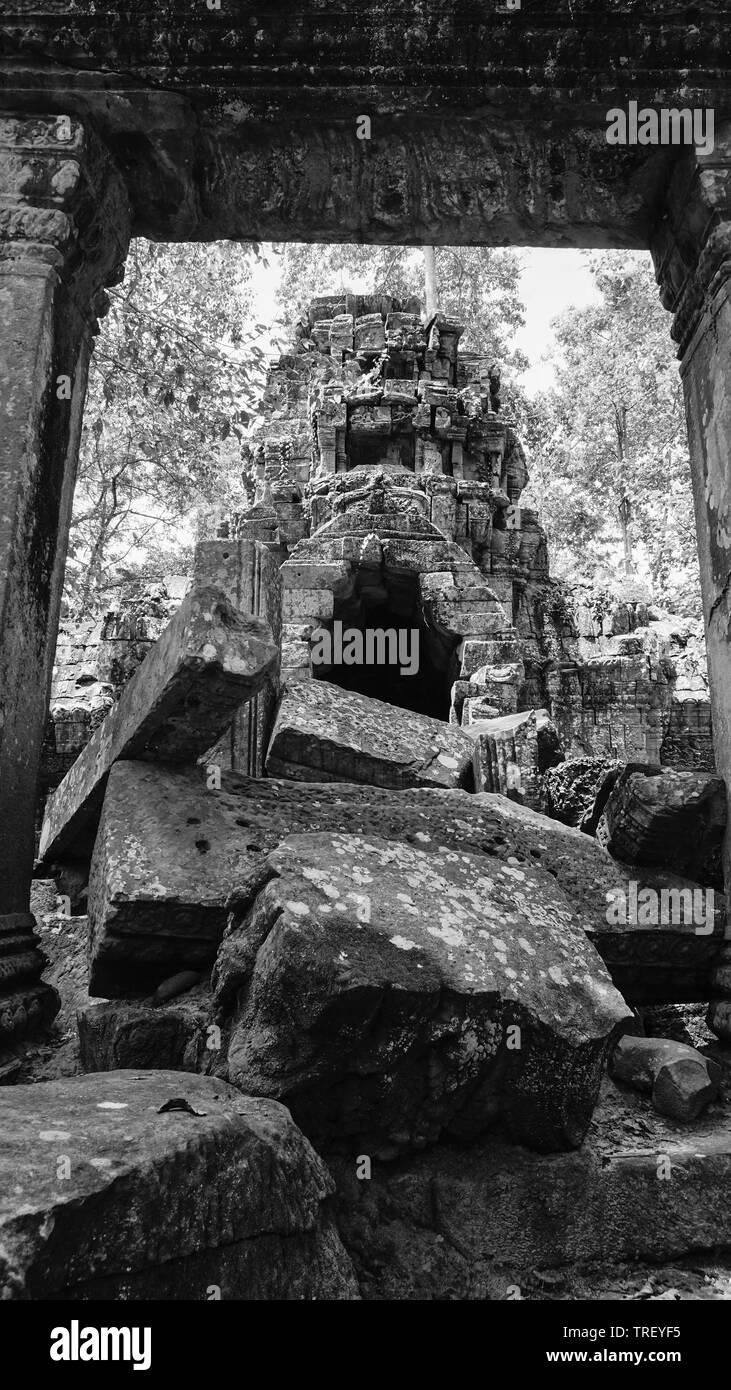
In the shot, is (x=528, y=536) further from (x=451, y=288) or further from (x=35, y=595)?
(x=451, y=288)

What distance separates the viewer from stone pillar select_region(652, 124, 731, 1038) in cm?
353

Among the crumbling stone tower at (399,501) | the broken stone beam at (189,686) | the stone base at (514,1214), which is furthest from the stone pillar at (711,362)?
the crumbling stone tower at (399,501)

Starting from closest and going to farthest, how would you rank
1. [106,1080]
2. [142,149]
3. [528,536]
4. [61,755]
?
[106,1080], [142,149], [61,755], [528,536]

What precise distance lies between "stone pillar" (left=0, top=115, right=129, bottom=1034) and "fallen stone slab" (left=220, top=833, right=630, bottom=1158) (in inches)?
45.2

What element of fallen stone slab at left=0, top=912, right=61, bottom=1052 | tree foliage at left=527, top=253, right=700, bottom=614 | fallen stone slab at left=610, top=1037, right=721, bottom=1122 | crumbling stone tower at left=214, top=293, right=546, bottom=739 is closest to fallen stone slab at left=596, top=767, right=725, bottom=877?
fallen stone slab at left=610, top=1037, right=721, bottom=1122

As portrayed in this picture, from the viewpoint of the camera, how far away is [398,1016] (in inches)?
90.2

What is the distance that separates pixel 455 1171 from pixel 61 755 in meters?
3.13

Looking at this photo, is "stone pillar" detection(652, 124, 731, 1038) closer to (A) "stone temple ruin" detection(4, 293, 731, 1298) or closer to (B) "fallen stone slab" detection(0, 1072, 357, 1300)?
(A) "stone temple ruin" detection(4, 293, 731, 1298)

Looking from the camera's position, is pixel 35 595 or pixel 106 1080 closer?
pixel 106 1080

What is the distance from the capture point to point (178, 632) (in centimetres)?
291

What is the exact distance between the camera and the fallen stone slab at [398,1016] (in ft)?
7.34

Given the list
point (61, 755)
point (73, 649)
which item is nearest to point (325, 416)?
point (73, 649)
